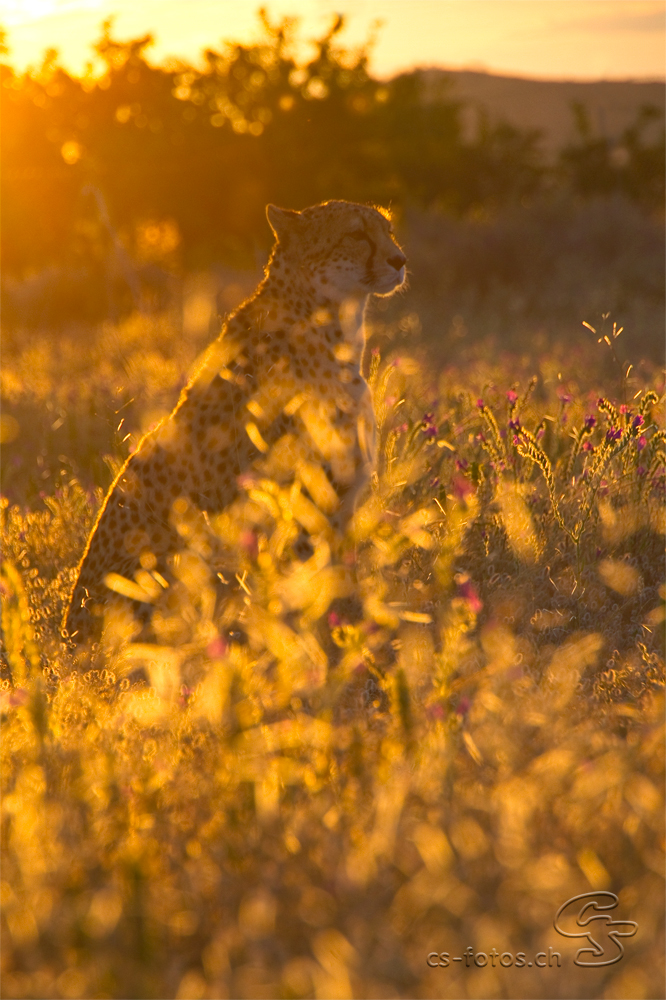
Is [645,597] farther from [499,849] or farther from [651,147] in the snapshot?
[651,147]

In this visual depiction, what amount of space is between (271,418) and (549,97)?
73886mm

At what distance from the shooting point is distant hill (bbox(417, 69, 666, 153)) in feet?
194

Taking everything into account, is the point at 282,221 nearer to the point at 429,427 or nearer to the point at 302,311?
the point at 302,311

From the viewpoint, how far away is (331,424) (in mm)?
3379

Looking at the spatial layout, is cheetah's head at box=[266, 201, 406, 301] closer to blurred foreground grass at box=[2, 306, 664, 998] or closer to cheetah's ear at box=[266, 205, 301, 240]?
cheetah's ear at box=[266, 205, 301, 240]

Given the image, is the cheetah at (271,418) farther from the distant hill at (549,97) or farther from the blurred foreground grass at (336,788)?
the distant hill at (549,97)

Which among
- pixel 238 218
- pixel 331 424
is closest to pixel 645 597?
pixel 331 424

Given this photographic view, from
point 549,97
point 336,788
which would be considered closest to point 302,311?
point 336,788

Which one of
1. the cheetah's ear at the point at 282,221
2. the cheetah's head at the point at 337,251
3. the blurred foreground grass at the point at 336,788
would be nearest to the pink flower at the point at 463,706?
the blurred foreground grass at the point at 336,788

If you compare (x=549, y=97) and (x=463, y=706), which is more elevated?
(x=463, y=706)

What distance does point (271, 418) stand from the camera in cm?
328

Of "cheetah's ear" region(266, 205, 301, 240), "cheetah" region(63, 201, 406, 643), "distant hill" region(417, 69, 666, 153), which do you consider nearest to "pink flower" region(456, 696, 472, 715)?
"cheetah" region(63, 201, 406, 643)

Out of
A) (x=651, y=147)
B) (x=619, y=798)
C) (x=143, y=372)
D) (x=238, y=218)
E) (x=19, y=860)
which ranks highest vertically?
(x=19, y=860)

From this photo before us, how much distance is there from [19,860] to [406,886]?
0.79 metres
